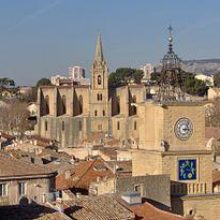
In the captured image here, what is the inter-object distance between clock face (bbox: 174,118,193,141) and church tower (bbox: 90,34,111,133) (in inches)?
2828

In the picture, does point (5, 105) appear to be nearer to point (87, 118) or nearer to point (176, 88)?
point (87, 118)

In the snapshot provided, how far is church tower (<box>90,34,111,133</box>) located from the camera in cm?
10462

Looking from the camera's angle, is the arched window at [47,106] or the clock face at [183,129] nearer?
the clock face at [183,129]

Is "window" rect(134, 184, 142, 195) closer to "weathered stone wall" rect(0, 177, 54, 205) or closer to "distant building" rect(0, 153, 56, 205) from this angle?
"distant building" rect(0, 153, 56, 205)

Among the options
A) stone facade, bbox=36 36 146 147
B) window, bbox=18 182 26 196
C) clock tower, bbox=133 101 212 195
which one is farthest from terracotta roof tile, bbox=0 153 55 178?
stone facade, bbox=36 36 146 147

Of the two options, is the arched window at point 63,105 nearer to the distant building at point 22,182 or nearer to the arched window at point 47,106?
the arched window at point 47,106

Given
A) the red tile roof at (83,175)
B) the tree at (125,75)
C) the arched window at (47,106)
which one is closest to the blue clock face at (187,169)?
the red tile roof at (83,175)

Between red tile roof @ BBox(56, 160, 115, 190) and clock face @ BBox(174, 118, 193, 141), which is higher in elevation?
clock face @ BBox(174, 118, 193, 141)

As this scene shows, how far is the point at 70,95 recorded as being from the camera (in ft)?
353

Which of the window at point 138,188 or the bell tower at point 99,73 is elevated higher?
the bell tower at point 99,73

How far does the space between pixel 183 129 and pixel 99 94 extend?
74.4m

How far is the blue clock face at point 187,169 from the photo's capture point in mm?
31906

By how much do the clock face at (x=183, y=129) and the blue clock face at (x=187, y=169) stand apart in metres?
0.90

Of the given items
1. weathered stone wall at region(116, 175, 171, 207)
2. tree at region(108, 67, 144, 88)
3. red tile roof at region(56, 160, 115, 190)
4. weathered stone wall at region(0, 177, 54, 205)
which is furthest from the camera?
tree at region(108, 67, 144, 88)
